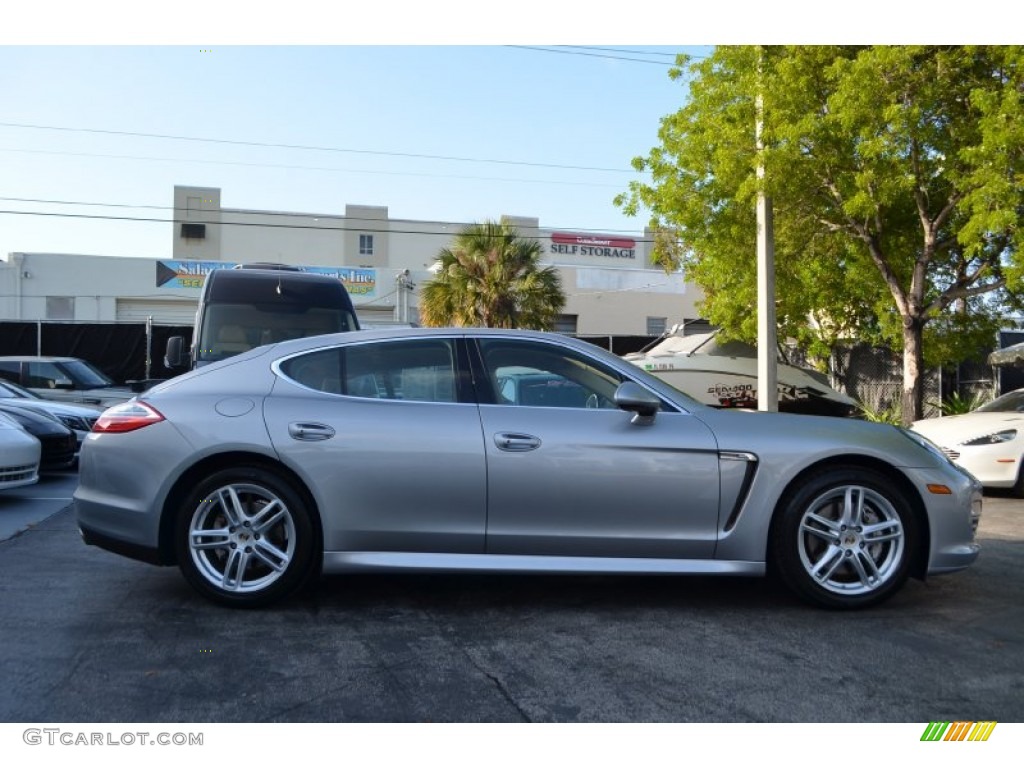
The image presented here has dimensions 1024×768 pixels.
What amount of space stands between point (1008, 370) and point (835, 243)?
4338mm

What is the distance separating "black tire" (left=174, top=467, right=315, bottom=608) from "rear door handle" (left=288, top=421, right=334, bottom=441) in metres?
0.24

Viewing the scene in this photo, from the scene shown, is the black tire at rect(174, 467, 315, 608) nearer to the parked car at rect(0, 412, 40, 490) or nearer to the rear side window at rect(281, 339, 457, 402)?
the rear side window at rect(281, 339, 457, 402)

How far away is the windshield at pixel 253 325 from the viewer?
10.7m

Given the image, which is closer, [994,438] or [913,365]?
[994,438]

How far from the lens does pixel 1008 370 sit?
16.3 meters

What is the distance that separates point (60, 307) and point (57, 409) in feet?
113

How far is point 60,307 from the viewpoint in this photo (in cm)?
4278

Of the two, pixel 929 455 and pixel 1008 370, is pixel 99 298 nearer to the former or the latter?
pixel 1008 370

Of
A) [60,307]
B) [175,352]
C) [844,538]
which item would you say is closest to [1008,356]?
[844,538]

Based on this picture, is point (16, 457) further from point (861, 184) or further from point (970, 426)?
point (861, 184)

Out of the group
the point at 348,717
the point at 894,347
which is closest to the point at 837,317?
the point at 894,347

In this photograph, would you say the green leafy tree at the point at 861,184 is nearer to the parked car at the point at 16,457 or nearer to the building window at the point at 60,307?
the parked car at the point at 16,457
